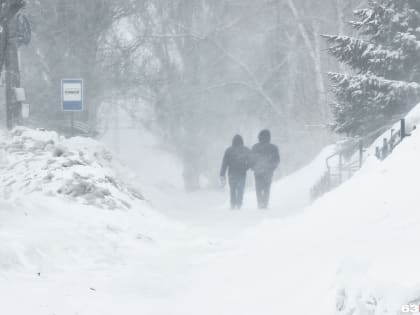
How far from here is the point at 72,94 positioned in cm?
1747

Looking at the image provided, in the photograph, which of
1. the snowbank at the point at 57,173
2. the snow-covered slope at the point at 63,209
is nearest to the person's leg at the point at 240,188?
the snow-covered slope at the point at 63,209

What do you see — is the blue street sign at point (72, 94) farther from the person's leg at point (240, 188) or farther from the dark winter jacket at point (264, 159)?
the dark winter jacket at point (264, 159)

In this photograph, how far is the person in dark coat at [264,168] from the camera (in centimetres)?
1716

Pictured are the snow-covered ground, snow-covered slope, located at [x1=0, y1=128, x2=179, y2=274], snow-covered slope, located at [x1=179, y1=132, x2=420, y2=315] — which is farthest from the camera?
snow-covered slope, located at [x1=0, y1=128, x2=179, y2=274]

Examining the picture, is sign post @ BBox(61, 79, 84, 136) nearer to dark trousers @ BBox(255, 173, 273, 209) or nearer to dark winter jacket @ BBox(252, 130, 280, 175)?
dark winter jacket @ BBox(252, 130, 280, 175)

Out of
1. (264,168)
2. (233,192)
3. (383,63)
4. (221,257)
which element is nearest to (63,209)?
(221,257)

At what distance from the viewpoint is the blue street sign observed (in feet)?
57.1

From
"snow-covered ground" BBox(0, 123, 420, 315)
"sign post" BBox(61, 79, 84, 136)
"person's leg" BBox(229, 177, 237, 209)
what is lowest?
"person's leg" BBox(229, 177, 237, 209)

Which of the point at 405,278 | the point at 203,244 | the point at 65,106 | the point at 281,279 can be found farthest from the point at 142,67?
the point at 405,278

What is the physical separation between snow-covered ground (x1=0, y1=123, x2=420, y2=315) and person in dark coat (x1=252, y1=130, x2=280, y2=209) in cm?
512

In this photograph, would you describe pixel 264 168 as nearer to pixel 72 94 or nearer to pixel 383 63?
pixel 383 63

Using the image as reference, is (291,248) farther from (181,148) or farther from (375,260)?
(181,148)

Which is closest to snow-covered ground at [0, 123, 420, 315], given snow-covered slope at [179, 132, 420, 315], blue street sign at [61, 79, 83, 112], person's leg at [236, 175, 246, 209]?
snow-covered slope at [179, 132, 420, 315]

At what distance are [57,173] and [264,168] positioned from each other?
5947 millimetres
